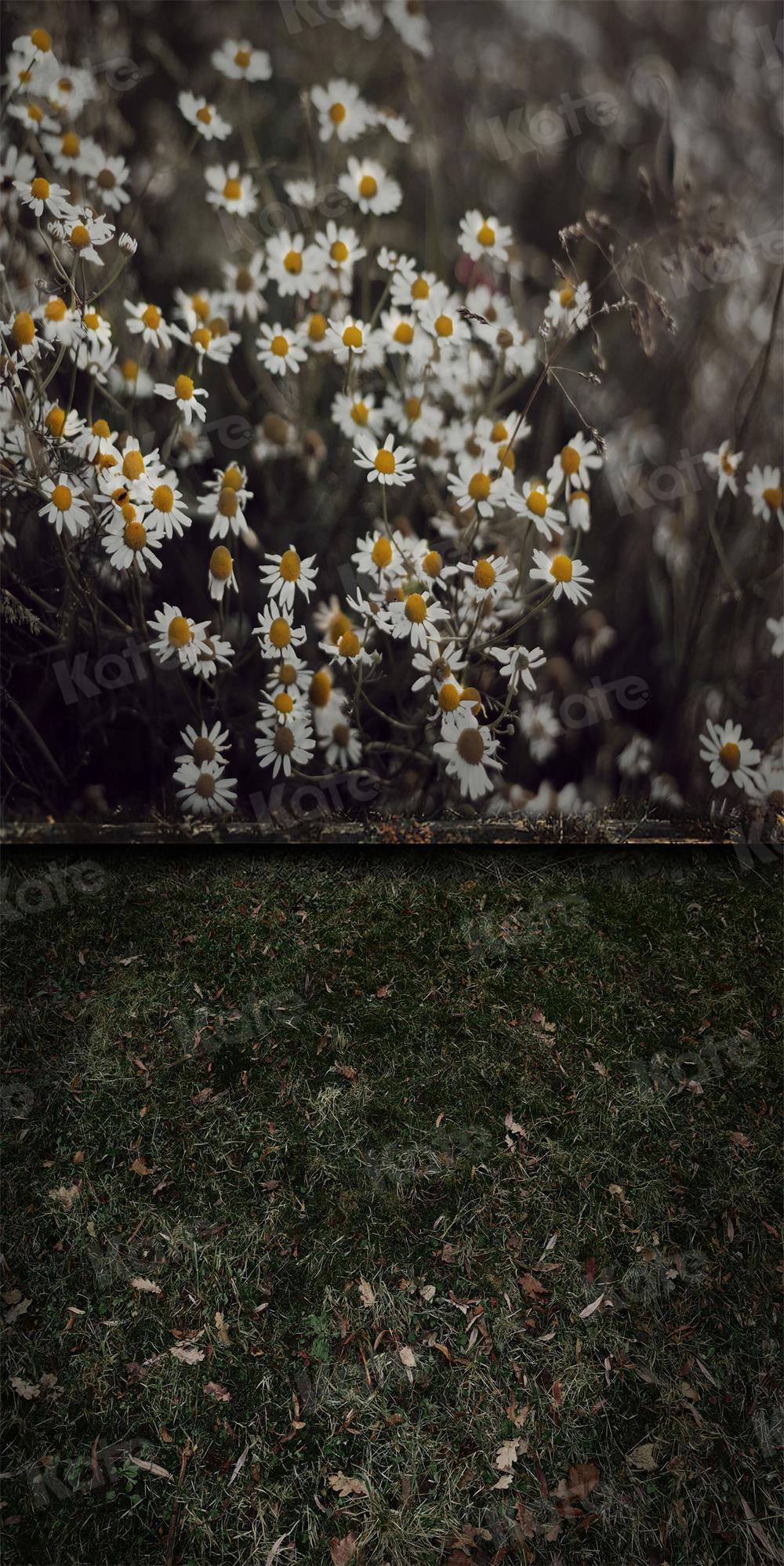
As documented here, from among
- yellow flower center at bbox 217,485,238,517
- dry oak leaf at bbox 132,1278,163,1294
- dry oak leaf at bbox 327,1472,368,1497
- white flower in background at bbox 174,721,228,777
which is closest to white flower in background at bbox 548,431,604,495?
yellow flower center at bbox 217,485,238,517

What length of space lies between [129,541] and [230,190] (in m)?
0.75

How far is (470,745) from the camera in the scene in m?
2.09

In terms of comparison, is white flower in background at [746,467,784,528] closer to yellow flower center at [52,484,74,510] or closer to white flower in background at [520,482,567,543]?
white flower in background at [520,482,567,543]

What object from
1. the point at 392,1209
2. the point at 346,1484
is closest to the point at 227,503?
the point at 392,1209

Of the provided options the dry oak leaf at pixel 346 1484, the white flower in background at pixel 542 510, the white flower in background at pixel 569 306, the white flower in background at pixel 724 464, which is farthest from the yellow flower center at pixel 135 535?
the dry oak leaf at pixel 346 1484

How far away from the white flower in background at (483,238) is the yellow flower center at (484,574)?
628 millimetres

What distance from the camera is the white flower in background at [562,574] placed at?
2012mm

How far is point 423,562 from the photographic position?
6.56 ft

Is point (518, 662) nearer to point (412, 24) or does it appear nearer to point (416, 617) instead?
point (416, 617)

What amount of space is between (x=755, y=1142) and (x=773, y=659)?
1080 mm

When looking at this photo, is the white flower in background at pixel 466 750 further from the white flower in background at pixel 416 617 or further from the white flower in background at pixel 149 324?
the white flower in background at pixel 149 324

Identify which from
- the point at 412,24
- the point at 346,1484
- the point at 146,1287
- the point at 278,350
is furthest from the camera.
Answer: the point at 278,350

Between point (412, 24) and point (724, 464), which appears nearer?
point (412, 24)

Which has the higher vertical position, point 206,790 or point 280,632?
point 280,632
